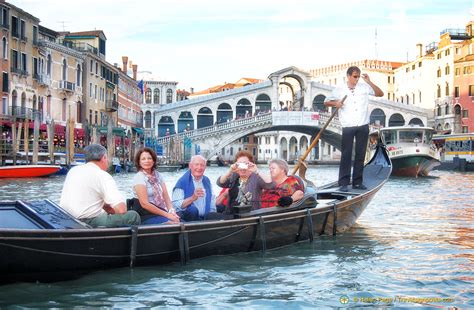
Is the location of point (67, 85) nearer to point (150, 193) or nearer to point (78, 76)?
point (78, 76)

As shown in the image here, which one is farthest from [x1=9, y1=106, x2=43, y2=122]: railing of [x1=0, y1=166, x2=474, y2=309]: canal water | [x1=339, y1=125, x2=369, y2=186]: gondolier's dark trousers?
[x1=0, y1=166, x2=474, y2=309]: canal water

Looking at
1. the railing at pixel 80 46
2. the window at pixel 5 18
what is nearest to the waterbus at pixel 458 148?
the railing at pixel 80 46

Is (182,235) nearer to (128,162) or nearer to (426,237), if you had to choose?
(426,237)

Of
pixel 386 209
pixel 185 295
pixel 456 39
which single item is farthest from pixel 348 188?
pixel 456 39

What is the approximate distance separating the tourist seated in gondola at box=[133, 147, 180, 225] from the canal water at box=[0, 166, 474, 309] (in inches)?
12.7

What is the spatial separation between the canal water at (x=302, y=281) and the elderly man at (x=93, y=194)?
30 cm

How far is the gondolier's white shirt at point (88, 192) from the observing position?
Answer: 12.5ft

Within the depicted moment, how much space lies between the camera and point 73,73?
890 inches

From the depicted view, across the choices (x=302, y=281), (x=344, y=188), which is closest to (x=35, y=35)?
(x=344, y=188)

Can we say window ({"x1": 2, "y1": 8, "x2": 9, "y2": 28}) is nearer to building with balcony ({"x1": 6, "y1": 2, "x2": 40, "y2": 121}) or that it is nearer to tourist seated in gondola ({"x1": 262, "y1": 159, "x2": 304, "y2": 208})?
building with balcony ({"x1": 6, "y1": 2, "x2": 40, "y2": 121})

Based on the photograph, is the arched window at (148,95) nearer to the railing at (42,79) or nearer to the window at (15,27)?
the railing at (42,79)

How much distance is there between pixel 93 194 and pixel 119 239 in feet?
1.01

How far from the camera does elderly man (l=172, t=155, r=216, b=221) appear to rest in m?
4.59

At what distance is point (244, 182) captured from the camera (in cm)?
489
